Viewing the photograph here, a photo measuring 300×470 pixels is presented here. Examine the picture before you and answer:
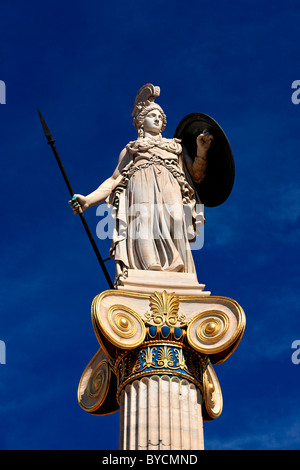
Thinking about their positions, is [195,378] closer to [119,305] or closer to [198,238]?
[119,305]

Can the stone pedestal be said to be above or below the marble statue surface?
below

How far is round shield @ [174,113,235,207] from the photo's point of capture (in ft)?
68.0

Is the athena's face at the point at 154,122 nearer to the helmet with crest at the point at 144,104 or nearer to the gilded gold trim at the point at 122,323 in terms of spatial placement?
the helmet with crest at the point at 144,104

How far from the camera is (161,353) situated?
55.3ft

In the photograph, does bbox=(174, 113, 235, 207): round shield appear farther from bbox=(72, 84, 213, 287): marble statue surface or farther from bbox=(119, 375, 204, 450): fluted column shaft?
bbox=(119, 375, 204, 450): fluted column shaft

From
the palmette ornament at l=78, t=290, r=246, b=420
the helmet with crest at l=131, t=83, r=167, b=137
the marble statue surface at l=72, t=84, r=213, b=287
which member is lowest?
the palmette ornament at l=78, t=290, r=246, b=420

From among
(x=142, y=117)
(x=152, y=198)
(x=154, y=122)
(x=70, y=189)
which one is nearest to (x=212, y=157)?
(x=154, y=122)

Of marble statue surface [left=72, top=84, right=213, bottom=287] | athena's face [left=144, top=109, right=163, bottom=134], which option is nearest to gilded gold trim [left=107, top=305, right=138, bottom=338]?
marble statue surface [left=72, top=84, right=213, bottom=287]

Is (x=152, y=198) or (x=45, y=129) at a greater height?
(x=45, y=129)

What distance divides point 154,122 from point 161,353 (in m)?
6.63

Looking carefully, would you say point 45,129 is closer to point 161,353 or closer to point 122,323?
point 122,323

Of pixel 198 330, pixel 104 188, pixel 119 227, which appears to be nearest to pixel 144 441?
pixel 198 330

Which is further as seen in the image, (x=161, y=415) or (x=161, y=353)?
(x=161, y=353)

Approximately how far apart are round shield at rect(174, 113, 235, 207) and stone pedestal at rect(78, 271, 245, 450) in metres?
3.56
